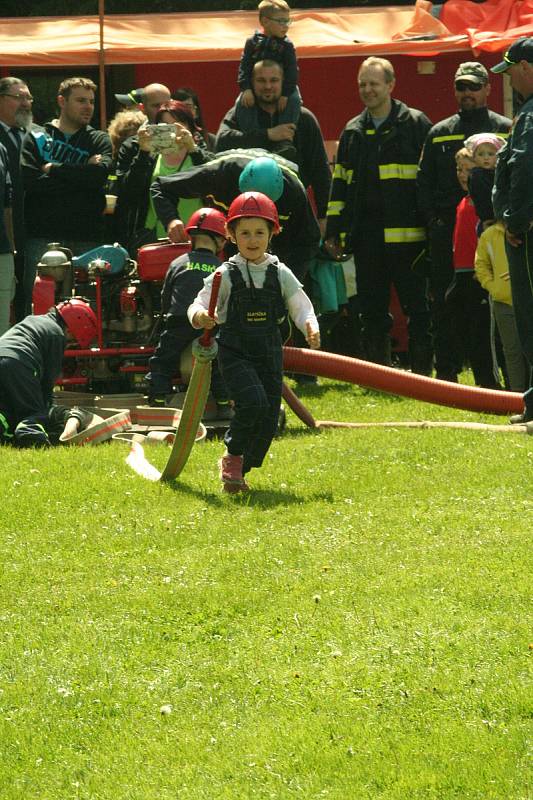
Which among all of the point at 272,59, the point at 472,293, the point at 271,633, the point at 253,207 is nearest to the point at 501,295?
the point at 472,293

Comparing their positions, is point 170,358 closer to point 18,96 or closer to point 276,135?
point 276,135

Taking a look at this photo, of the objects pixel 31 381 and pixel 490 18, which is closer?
pixel 31 381

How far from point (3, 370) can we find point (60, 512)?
2232mm

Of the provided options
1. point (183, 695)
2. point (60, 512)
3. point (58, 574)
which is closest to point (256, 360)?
point (60, 512)

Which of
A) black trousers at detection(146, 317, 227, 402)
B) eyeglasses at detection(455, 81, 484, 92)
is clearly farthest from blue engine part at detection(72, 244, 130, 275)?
eyeglasses at detection(455, 81, 484, 92)

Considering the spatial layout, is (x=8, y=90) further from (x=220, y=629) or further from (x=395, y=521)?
(x=220, y=629)

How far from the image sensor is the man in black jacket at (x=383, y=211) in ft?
40.1

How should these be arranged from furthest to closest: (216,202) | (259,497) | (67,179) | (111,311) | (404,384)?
(67,179), (111,311), (216,202), (404,384), (259,497)

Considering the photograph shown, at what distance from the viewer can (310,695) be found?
5.36 meters

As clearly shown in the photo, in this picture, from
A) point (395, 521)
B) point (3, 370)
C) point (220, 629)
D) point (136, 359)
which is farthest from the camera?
point (136, 359)

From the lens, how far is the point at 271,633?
5973 mm

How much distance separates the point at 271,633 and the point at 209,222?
482 cm

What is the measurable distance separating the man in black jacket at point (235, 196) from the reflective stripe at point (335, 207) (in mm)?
1213

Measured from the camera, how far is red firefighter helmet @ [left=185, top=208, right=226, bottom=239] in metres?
10.3
